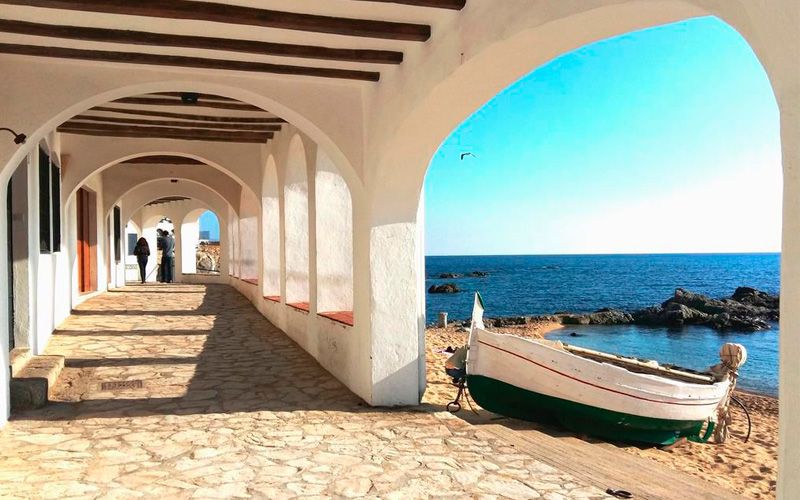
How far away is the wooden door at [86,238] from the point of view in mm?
12523

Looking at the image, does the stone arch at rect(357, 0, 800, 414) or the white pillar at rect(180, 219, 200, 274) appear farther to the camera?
the white pillar at rect(180, 219, 200, 274)

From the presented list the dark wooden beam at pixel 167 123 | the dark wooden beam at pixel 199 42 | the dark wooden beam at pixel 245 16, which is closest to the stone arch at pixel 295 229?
the dark wooden beam at pixel 167 123

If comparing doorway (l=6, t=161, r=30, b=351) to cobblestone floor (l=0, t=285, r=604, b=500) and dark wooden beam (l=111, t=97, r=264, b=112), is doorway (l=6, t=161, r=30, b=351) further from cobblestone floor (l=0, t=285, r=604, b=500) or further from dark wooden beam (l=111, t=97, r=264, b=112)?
dark wooden beam (l=111, t=97, r=264, b=112)

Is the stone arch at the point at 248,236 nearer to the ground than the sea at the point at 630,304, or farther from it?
farther from it

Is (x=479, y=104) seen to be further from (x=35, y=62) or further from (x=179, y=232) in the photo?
(x=179, y=232)

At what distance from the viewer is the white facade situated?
178cm

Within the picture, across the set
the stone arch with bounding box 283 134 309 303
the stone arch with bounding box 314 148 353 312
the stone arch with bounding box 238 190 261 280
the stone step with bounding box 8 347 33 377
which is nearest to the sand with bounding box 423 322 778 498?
the stone arch with bounding box 314 148 353 312

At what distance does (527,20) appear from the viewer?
2.97 metres

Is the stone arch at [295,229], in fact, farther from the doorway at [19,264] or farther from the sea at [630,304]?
the sea at [630,304]

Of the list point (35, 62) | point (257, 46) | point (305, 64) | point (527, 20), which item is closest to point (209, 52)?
point (257, 46)

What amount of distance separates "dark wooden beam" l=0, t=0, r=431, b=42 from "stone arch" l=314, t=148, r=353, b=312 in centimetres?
309

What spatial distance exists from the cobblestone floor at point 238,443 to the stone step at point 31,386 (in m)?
0.13

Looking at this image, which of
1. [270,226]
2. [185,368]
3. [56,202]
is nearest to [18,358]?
[185,368]

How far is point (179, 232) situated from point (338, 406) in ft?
Answer: 59.1
